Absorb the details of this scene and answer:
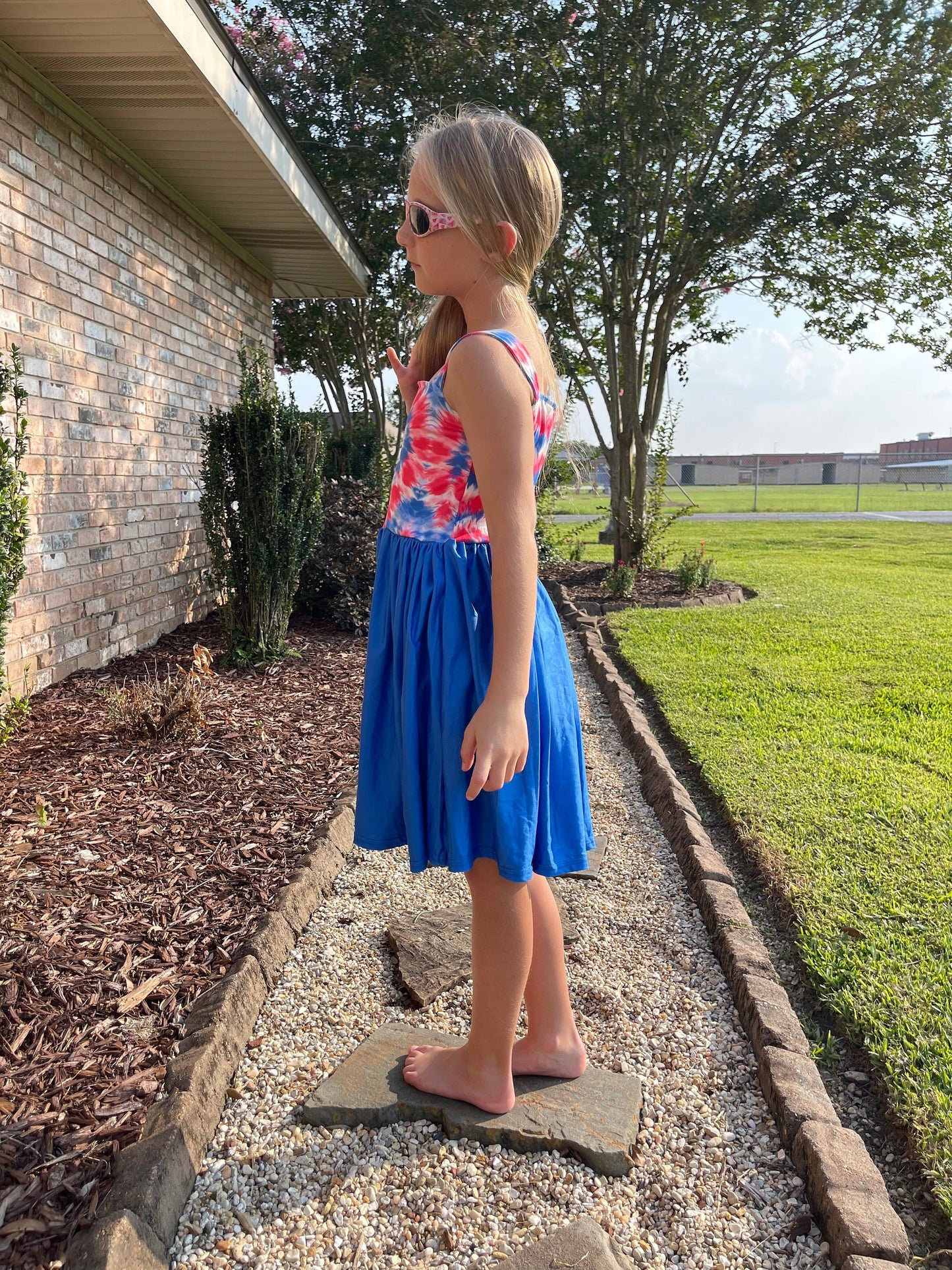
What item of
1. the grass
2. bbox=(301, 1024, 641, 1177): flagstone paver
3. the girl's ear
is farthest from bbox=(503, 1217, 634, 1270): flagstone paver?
the grass

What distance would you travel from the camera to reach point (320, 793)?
3.37m

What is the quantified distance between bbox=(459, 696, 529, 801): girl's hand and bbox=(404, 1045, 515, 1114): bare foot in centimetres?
70

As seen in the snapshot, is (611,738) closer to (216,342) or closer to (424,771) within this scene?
(424,771)

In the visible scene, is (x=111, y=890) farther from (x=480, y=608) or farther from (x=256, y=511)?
(x=256, y=511)

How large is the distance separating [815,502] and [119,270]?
29793mm

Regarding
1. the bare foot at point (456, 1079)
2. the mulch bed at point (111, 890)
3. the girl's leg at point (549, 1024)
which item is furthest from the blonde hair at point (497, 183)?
the mulch bed at point (111, 890)

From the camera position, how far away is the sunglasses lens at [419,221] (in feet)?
5.04

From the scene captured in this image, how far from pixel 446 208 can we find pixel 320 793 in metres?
2.35

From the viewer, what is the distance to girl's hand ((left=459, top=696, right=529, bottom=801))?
1401mm

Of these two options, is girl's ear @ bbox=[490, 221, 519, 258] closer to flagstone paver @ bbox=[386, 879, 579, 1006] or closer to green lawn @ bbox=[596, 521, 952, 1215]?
flagstone paver @ bbox=[386, 879, 579, 1006]

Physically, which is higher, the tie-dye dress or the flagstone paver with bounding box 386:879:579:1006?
the tie-dye dress

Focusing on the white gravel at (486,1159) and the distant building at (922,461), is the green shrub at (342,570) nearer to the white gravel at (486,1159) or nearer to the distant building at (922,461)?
the white gravel at (486,1159)

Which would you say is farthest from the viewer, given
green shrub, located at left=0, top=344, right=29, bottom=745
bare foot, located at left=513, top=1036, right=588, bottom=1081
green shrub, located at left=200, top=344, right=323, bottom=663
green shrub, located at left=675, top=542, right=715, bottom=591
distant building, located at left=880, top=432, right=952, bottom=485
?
distant building, located at left=880, top=432, right=952, bottom=485

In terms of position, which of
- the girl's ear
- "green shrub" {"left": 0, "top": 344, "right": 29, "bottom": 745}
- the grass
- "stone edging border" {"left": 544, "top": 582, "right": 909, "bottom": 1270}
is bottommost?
"stone edging border" {"left": 544, "top": 582, "right": 909, "bottom": 1270}
